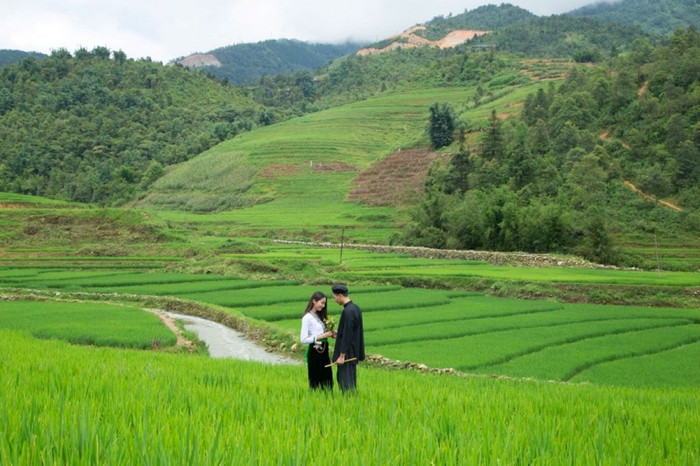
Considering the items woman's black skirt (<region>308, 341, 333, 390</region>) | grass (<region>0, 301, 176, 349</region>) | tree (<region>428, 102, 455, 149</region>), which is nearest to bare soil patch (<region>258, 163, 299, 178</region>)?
tree (<region>428, 102, 455, 149</region>)

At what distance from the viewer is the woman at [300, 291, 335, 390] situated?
327 inches

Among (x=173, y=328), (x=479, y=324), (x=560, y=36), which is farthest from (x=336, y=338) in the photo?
(x=560, y=36)

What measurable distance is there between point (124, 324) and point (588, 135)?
4229 cm

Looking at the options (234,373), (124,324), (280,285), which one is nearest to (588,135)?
(280,285)

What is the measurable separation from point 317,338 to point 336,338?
25cm

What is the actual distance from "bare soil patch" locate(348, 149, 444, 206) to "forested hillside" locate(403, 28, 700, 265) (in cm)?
1288

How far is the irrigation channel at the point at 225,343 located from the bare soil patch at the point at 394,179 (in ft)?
159

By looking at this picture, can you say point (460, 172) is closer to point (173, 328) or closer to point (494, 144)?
point (494, 144)

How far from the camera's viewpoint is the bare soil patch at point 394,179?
73375 mm

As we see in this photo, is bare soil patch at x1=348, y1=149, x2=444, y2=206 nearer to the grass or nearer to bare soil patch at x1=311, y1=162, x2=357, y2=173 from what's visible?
bare soil patch at x1=311, y1=162, x2=357, y2=173

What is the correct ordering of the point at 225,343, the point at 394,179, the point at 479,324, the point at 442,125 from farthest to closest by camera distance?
the point at 442,125 < the point at 394,179 < the point at 479,324 < the point at 225,343

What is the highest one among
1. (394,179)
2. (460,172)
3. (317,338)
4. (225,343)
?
(394,179)

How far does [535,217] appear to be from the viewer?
142 feet

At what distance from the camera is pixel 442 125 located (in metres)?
83.2
